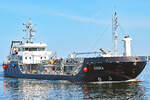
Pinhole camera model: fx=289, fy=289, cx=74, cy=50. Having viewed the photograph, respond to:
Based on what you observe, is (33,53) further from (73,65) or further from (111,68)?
(111,68)

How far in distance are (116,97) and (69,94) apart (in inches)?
223

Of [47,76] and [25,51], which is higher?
[25,51]

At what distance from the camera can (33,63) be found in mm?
56000

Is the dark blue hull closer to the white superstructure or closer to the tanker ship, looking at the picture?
the tanker ship

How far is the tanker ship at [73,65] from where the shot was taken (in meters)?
38.8

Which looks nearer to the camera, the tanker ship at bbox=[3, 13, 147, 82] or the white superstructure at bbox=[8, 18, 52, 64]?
the tanker ship at bbox=[3, 13, 147, 82]

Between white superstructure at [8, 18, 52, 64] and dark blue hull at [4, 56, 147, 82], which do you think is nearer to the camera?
dark blue hull at [4, 56, 147, 82]

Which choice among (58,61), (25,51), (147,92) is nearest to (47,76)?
(58,61)

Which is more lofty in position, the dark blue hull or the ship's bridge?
the ship's bridge

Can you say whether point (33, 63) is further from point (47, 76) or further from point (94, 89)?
point (94, 89)

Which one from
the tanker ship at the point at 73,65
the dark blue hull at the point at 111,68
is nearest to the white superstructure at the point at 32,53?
the tanker ship at the point at 73,65

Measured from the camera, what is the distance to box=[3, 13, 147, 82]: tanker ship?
38.8 meters

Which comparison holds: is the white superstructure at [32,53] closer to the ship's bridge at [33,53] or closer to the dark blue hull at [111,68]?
the ship's bridge at [33,53]

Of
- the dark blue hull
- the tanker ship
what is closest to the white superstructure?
the tanker ship
